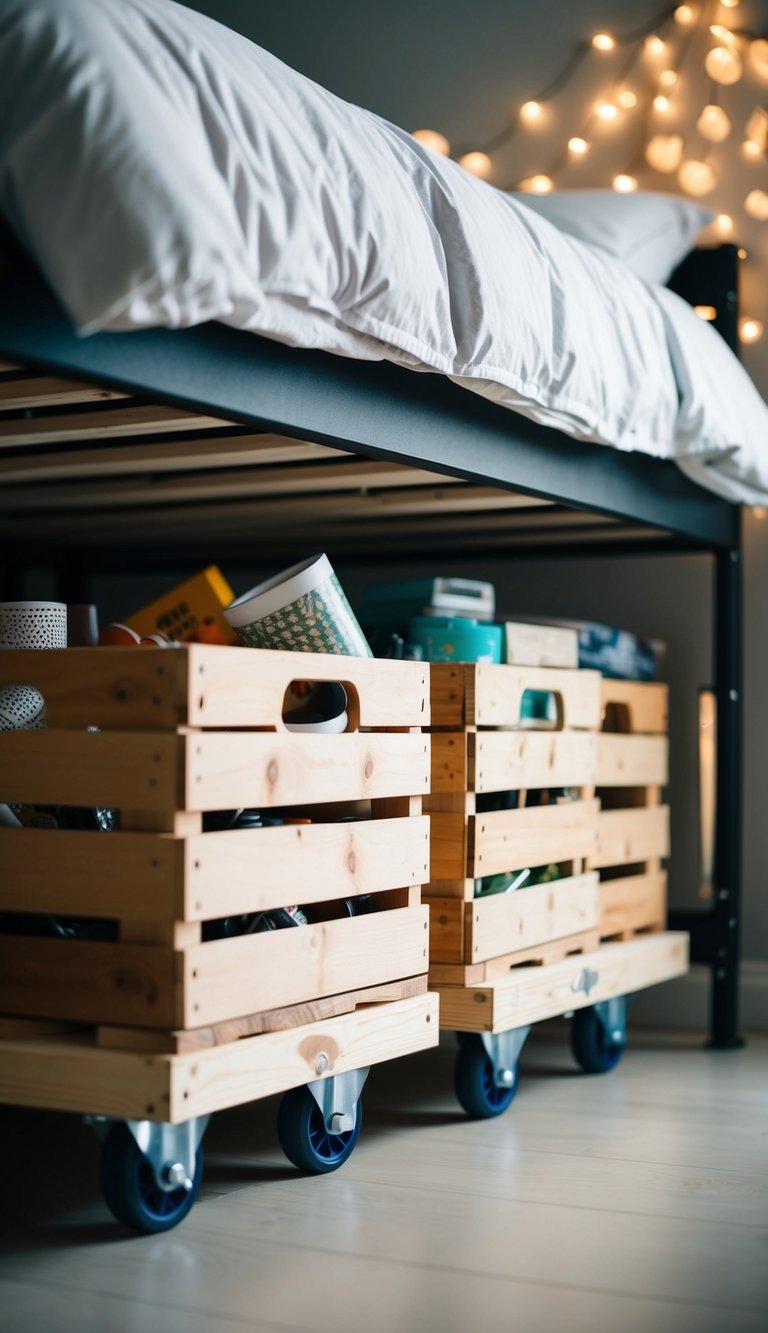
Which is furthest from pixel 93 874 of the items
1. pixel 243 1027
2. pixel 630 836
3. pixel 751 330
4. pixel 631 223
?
pixel 751 330

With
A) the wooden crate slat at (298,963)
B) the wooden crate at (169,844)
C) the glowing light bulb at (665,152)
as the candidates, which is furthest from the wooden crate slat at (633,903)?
the glowing light bulb at (665,152)

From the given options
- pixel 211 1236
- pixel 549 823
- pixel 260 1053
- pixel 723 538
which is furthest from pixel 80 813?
pixel 723 538

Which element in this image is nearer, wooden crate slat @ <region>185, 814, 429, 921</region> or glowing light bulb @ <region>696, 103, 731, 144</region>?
wooden crate slat @ <region>185, 814, 429, 921</region>

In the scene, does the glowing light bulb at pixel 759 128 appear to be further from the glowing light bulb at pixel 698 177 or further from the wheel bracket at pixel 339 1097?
the wheel bracket at pixel 339 1097

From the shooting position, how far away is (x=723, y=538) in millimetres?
2211

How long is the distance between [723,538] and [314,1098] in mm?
1162

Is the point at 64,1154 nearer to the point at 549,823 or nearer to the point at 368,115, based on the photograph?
the point at 549,823

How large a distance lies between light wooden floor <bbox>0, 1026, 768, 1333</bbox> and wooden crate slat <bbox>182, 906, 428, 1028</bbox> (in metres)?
0.19

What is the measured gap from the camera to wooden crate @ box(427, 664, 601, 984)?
1639mm

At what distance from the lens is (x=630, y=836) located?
6.92 ft

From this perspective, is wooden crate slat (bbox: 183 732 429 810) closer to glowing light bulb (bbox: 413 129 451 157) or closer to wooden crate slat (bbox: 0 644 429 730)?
wooden crate slat (bbox: 0 644 429 730)

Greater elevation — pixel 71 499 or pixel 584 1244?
pixel 71 499

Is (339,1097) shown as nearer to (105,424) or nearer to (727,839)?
(105,424)

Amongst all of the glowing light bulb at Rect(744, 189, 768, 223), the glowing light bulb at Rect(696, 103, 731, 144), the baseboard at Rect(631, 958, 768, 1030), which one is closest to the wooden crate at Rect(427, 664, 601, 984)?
the baseboard at Rect(631, 958, 768, 1030)
